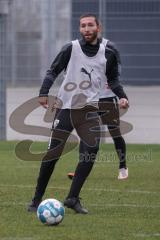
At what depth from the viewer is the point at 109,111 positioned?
12344 millimetres

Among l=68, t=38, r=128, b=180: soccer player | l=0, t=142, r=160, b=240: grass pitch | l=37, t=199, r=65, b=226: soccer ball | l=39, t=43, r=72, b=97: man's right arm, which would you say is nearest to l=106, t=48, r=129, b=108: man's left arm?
l=39, t=43, r=72, b=97: man's right arm

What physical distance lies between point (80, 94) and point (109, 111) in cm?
362

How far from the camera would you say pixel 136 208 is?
918cm

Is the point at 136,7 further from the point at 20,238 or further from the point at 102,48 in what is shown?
the point at 20,238

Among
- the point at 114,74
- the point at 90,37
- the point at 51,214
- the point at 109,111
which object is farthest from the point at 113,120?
the point at 51,214

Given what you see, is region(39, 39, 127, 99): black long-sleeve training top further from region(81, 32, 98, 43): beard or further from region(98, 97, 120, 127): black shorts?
region(98, 97, 120, 127): black shorts

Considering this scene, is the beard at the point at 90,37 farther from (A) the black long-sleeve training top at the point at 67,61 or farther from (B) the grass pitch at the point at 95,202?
(B) the grass pitch at the point at 95,202

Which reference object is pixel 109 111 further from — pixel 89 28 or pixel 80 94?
pixel 89 28

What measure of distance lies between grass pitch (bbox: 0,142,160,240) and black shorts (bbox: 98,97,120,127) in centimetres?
81

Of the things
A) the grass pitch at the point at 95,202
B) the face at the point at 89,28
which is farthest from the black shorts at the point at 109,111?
the face at the point at 89,28

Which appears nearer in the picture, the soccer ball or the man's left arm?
the soccer ball

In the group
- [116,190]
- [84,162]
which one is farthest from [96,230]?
[116,190]

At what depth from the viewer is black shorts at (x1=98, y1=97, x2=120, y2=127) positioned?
12.2 m

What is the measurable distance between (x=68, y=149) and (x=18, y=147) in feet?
3.35
